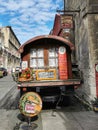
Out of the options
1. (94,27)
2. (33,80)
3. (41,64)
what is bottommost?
(33,80)

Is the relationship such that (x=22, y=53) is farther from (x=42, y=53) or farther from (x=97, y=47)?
(x=97, y=47)

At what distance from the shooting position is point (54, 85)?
889cm

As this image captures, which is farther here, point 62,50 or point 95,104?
point 62,50

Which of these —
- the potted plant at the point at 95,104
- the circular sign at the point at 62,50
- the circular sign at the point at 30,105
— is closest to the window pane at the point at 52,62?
the circular sign at the point at 62,50

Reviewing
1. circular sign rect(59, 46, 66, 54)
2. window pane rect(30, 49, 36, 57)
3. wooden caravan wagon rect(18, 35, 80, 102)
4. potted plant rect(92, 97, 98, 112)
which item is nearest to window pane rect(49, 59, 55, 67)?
wooden caravan wagon rect(18, 35, 80, 102)

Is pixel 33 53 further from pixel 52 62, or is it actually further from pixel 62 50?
pixel 62 50

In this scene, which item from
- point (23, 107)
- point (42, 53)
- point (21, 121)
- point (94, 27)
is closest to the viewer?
point (23, 107)

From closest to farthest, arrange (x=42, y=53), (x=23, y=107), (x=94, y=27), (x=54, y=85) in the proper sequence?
(x=23, y=107) < (x=54, y=85) < (x=94, y=27) < (x=42, y=53)

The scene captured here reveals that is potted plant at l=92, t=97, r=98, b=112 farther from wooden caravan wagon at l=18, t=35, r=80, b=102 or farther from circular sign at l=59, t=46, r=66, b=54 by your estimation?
circular sign at l=59, t=46, r=66, b=54

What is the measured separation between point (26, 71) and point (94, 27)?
11.7 feet

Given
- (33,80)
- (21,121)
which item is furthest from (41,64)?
(21,121)

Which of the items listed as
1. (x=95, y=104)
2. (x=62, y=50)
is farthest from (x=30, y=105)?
(x=62, y=50)

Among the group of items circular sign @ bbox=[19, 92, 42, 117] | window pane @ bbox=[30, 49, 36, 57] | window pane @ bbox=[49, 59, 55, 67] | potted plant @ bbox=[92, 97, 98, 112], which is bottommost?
potted plant @ bbox=[92, 97, 98, 112]

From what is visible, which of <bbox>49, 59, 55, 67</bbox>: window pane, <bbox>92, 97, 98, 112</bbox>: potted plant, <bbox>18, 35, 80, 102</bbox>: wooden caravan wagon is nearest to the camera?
<bbox>92, 97, 98, 112</bbox>: potted plant
